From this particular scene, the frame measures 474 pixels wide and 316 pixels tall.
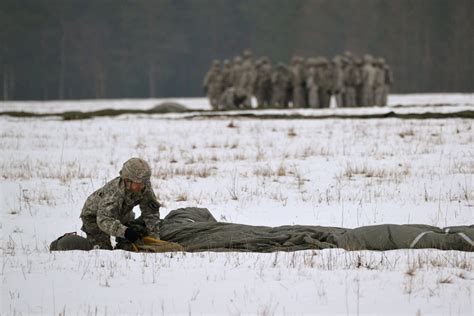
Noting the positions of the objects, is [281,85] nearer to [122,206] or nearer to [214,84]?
[214,84]

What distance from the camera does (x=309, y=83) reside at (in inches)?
1469

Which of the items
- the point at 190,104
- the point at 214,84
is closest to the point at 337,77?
the point at 214,84

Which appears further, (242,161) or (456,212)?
(242,161)

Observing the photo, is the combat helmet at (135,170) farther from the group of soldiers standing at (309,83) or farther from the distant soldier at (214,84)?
the distant soldier at (214,84)

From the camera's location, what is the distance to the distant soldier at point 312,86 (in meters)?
37.2

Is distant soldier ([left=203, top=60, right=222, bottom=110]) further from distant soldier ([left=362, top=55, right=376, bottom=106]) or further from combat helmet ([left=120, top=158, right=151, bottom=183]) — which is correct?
combat helmet ([left=120, top=158, right=151, bottom=183])

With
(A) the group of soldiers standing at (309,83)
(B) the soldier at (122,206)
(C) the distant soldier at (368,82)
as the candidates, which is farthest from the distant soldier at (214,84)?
(B) the soldier at (122,206)

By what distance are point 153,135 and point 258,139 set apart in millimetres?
3386

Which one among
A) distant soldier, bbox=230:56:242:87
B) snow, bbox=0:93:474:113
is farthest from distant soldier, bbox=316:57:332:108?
distant soldier, bbox=230:56:242:87

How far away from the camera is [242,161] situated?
699 inches

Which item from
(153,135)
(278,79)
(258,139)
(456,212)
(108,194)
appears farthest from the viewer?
(278,79)

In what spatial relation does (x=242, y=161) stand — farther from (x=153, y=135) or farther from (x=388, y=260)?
(x=388, y=260)

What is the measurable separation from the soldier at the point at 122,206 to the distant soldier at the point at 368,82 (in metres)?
30.0

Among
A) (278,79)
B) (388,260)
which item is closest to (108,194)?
(388,260)
